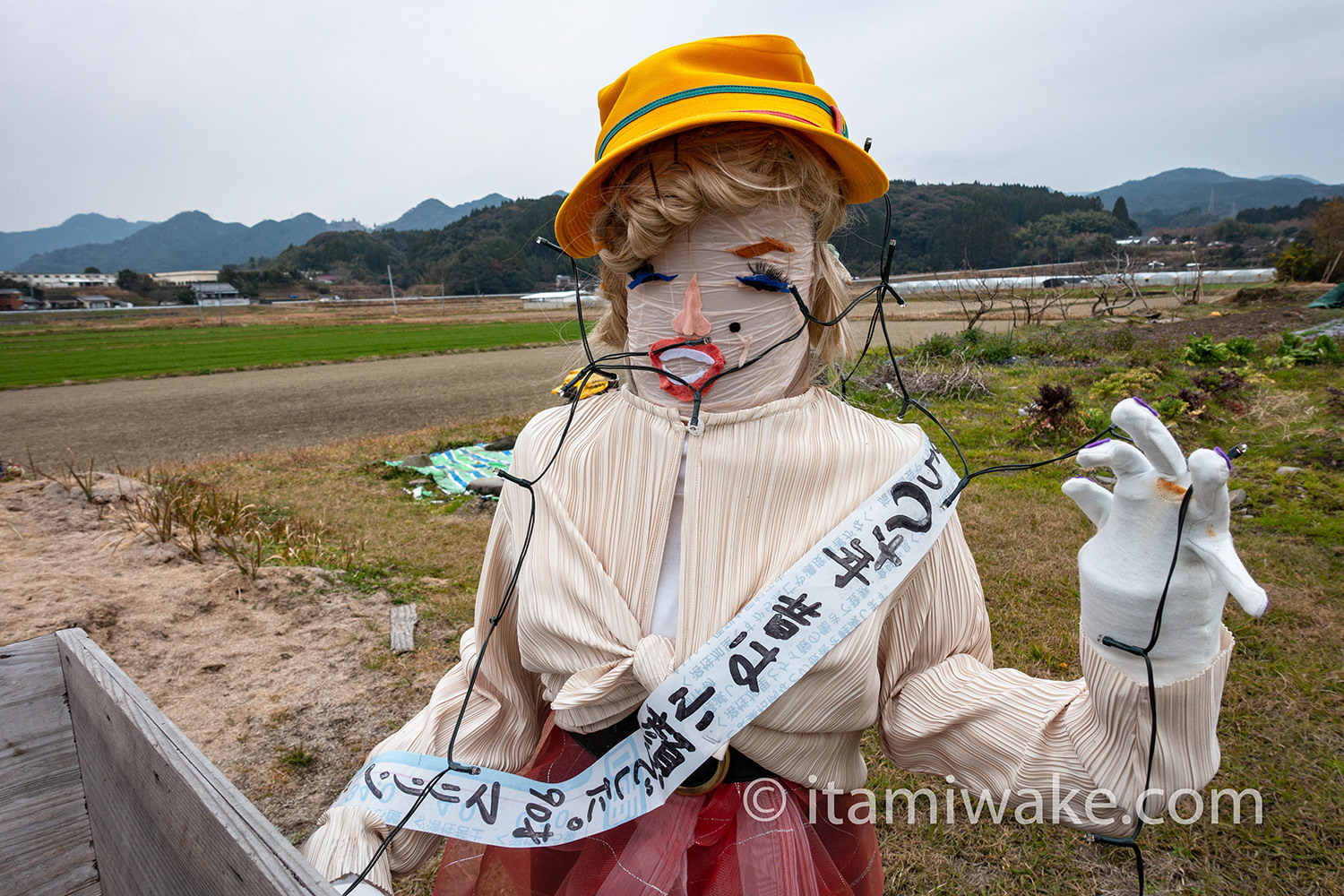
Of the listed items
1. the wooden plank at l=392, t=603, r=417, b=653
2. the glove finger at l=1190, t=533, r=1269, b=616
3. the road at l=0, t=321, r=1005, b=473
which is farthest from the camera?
the road at l=0, t=321, r=1005, b=473

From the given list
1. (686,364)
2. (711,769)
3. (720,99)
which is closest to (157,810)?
(711,769)

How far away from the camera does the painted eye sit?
1348 millimetres

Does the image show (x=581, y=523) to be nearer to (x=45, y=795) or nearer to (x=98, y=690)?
(x=98, y=690)

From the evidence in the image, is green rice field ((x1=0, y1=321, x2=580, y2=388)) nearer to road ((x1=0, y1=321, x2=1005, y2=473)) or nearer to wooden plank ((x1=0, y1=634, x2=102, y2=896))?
road ((x1=0, y1=321, x2=1005, y2=473))

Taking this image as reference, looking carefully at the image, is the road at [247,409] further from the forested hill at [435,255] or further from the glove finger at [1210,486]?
the glove finger at [1210,486]

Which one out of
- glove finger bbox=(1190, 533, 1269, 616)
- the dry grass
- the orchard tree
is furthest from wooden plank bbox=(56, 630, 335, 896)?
the orchard tree

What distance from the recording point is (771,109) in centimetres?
122

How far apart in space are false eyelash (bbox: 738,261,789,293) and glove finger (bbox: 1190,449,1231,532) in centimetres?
71

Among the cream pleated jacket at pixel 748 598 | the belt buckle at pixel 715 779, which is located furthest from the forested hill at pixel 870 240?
the belt buckle at pixel 715 779

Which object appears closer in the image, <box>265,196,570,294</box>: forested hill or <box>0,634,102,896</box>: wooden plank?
<box>0,634,102,896</box>: wooden plank

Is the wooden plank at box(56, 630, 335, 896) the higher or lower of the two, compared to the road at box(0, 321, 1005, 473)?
higher

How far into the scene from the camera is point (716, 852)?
1272 mm

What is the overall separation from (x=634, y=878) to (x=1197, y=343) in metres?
13.7

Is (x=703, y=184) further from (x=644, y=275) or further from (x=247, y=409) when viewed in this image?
(x=247, y=409)
